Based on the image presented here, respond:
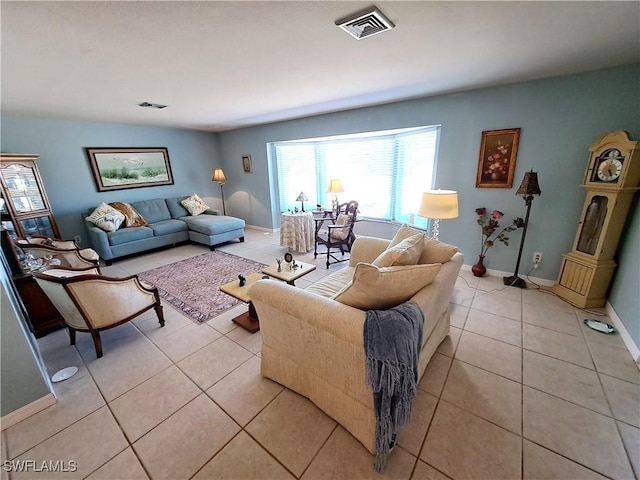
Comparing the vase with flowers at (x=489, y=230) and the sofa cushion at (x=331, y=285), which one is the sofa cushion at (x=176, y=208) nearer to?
the sofa cushion at (x=331, y=285)

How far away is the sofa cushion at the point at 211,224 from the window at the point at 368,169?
1267 mm

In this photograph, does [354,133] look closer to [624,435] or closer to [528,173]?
[528,173]

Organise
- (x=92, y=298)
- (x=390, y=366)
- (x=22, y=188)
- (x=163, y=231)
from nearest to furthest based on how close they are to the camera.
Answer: (x=390, y=366), (x=92, y=298), (x=22, y=188), (x=163, y=231)

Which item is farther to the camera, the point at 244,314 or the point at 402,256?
the point at 244,314

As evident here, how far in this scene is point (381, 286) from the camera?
120 centimetres

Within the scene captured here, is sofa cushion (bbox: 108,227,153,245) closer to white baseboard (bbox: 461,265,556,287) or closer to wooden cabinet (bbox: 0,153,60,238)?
wooden cabinet (bbox: 0,153,60,238)

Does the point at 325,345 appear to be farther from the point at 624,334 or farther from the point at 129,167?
the point at 129,167

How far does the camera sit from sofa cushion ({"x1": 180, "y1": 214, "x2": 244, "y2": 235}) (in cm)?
449

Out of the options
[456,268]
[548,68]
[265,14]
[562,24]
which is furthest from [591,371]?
[265,14]

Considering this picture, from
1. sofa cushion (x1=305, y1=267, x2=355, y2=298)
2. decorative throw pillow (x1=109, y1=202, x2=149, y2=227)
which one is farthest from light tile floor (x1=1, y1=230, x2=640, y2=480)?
decorative throw pillow (x1=109, y1=202, x2=149, y2=227)

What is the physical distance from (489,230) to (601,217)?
910 mm

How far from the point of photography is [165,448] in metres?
1.33

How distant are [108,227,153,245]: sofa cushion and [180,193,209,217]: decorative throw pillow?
1.01 m

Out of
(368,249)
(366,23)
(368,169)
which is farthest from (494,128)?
(366,23)
